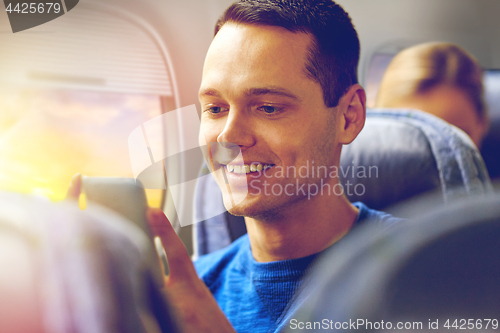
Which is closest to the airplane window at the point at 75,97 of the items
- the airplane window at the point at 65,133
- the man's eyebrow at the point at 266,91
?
the airplane window at the point at 65,133

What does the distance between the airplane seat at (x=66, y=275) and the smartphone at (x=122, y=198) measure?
0.20 feet

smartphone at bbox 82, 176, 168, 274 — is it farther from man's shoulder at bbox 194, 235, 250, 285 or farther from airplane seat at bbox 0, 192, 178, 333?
man's shoulder at bbox 194, 235, 250, 285

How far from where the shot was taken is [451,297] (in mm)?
497

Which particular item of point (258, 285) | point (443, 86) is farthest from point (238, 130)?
point (443, 86)

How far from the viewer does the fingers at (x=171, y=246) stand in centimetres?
69

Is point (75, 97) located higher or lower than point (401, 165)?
higher

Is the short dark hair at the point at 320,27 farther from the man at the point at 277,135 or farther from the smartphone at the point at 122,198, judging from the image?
the smartphone at the point at 122,198

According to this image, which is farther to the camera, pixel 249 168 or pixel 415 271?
pixel 249 168

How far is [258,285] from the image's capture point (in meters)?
0.74

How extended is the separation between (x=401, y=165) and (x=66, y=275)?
747 mm

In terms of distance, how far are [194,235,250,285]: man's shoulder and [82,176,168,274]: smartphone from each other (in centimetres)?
22

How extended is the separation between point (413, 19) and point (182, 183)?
2.14ft

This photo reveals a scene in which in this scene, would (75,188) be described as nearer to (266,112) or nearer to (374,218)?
(266,112)

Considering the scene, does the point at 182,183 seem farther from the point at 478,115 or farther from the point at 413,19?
the point at 478,115
